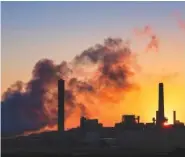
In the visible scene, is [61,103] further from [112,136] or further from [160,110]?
[112,136]

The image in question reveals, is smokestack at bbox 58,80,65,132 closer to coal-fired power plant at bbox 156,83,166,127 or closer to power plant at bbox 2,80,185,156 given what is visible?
power plant at bbox 2,80,185,156

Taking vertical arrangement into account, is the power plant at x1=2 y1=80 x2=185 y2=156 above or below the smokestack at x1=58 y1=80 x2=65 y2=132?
below

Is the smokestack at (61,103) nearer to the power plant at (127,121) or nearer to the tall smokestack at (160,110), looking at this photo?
the power plant at (127,121)

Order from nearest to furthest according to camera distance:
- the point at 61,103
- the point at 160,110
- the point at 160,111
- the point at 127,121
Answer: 1. the point at 61,103
2. the point at 160,110
3. the point at 160,111
4. the point at 127,121

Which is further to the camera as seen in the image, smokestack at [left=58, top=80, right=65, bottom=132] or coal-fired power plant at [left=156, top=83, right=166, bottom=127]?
coal-fired power plant at [left=156, top=83, right=166, bottom=127]

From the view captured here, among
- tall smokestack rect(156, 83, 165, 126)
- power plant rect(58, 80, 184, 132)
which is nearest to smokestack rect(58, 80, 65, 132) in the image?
power plant rect(58, 80, 184, 132)

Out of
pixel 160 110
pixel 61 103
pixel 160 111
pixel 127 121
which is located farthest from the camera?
pixel 127 121

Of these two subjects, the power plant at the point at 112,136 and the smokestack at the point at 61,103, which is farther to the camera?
the power plant at the point at 112,136

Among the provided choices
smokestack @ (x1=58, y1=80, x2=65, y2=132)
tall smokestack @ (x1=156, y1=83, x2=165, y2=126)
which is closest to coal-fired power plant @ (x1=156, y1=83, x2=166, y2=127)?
tall smokestack @ (x1=156, y1=83, x2=165, y2=126)

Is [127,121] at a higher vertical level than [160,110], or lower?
lower

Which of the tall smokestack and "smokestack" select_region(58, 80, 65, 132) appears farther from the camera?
the tall smokestack

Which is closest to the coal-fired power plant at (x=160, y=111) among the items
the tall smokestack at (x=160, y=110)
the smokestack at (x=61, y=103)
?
the tall smokestack at (x=160, y=110)

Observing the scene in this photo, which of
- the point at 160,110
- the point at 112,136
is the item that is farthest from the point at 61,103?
the point at 112,136

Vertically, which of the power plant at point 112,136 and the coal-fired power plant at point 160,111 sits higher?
the coal-fired power plant at point 160,111
